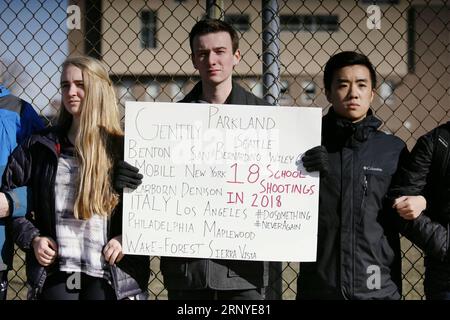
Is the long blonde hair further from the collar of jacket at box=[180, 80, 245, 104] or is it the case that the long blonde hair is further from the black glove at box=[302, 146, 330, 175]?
the black glove at box=[302, 146, 330, 175]

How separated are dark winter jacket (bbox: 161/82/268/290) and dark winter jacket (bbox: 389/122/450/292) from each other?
2.39 feet

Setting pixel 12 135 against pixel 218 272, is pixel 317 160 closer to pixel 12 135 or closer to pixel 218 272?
pixel 218 272

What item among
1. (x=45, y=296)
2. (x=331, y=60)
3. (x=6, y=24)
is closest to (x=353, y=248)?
(x=331, y=60)

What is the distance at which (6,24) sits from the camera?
4020 millimetres

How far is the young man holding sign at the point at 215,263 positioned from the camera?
2.88m

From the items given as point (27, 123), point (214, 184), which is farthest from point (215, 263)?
point (27, 123)

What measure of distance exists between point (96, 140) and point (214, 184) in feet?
1.98

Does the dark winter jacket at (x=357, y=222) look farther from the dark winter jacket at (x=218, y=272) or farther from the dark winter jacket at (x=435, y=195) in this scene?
the dark winter jacket at (x=218, y=272)

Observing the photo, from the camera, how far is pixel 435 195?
2840mm

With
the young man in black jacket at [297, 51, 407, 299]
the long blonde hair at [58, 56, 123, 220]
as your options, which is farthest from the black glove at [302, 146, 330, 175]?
the long blonde hair at [58, 56, 123, 220]

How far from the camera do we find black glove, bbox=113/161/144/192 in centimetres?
285

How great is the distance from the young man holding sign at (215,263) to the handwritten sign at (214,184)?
66 millimetres

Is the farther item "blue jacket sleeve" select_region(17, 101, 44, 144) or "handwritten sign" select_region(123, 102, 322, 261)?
"blue jacket sleeve" select_region(17, 101, 44, 144)
